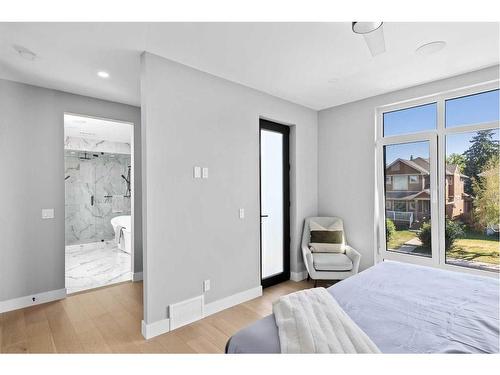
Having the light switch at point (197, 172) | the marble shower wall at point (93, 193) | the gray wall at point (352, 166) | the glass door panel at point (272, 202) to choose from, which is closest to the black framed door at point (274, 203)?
the glass door panel at point (272, 202)

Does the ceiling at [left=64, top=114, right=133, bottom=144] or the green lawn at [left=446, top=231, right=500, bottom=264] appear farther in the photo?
the ceiling at [left=64, top=114, right=133, bottom=144]

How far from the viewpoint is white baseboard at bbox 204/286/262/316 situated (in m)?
2.72

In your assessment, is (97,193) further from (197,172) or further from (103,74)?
(197,172)

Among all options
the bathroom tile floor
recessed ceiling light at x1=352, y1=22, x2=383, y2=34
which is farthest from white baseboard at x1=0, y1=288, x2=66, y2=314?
recessed ceiling light at x1=352, y1=22, x2=383, y2=34

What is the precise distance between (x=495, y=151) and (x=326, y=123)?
2.03m

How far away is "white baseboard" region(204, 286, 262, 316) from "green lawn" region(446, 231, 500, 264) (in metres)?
2.31

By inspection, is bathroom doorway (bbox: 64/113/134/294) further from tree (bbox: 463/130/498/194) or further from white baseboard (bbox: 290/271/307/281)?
tree (bbox: 463/130/498/194)

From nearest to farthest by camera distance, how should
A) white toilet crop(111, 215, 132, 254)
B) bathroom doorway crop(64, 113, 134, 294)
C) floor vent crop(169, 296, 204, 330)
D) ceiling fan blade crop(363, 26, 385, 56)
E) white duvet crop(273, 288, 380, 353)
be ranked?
white duvet crop(273, 288, 380, 353) < ceiling fan blade crop(363, 26, 385, 56) < floor vent crop(169, 296, 204, 330) < bathroom doorway crop(64, 113, 134, 294) < white toilet crop(111, 215, 132, 254)

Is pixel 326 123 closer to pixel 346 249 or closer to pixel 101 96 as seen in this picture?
pixel 346 249

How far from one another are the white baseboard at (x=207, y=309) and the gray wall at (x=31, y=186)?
5.36ft

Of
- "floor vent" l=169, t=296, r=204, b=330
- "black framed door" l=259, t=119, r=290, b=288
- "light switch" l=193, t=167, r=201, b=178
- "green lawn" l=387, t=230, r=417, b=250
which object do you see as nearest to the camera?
"floor vent" l=169, t=296, r=204, b=330

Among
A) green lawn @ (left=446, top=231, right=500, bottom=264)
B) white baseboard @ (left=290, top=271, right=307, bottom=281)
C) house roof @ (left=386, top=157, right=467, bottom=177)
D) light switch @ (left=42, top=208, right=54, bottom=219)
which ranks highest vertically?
house roof @ (left=386, top=157, right=467, bottom=177)

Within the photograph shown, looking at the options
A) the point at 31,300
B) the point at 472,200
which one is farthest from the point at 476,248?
the point at 31,300

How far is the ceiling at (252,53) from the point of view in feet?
6.48
